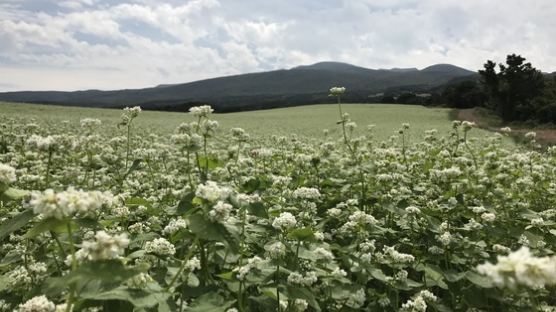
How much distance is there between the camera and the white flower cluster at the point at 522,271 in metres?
2.28

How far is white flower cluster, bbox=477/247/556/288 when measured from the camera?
2.28 metres

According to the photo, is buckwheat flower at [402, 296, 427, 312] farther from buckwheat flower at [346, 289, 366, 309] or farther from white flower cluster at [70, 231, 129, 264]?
white flower cluster at [70, 231, 129, 264]

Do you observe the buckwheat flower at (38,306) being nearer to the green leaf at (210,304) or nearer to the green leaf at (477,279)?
the green leaf at (210,304)

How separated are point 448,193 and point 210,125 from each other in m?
4.26

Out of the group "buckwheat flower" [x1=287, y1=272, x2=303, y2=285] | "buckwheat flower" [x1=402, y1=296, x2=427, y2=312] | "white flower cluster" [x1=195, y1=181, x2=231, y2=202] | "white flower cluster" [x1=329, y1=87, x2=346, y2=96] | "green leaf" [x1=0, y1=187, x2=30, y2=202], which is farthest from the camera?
"white flower cluster" [x1=329, y1=87, x2=346, y2=96]

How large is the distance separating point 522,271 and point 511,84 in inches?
3373

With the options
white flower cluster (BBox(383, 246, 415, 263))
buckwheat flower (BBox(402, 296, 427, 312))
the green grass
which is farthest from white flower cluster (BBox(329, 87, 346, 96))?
the green grass

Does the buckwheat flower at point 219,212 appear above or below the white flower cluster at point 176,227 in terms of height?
above

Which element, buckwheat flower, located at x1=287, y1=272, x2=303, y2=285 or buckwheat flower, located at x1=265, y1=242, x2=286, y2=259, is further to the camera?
buckwheat flower, located at x1=265, y1=242, x2=286, y2=259

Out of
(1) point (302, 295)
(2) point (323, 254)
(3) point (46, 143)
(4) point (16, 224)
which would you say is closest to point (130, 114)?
(3) point (46, 143)

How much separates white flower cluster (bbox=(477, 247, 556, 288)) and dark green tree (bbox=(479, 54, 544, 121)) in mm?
81570

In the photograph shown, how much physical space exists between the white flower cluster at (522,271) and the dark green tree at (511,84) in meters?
81.6

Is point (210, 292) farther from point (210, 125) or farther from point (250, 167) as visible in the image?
point (250, 167)

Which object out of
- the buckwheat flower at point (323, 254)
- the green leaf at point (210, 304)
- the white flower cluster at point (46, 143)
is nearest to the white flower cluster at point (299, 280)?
the buckwheat flower at point (323, 254)
